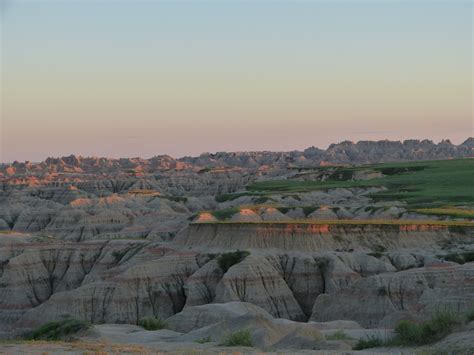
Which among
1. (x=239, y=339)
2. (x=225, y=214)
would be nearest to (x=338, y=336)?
(x=239, y=339)

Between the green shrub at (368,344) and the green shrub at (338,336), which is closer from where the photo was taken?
the green shrub at (368,344)

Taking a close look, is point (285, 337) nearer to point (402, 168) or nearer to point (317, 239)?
point (317, 239)

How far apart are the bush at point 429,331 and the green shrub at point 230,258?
39651 millimetres

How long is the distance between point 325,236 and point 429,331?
45.6 metres

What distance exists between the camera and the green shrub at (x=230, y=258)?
6725cm

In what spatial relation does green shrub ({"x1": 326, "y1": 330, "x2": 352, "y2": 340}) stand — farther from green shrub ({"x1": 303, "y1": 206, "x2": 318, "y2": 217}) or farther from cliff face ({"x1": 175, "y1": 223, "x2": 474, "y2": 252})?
green shrub ({"x1": 303, "y1": 206, "x2": 318, "y2": 217})

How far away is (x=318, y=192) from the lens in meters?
134

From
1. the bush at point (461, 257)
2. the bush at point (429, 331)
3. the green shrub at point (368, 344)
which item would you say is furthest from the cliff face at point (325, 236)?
the bush at point (429, 331)

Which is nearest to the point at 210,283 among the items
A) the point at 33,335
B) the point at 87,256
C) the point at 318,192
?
the point at 87,256

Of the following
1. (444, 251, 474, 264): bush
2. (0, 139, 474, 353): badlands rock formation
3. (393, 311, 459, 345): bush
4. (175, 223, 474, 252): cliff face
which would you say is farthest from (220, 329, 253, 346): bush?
(175, 223, 474, 252): cliff face

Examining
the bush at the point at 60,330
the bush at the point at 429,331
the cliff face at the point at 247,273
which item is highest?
the bush at the point at 429,331

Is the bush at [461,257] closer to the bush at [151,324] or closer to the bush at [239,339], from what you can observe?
the bush at [151,324]

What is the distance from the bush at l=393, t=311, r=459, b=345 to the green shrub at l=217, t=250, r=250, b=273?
3965cm

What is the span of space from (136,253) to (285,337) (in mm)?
46476
